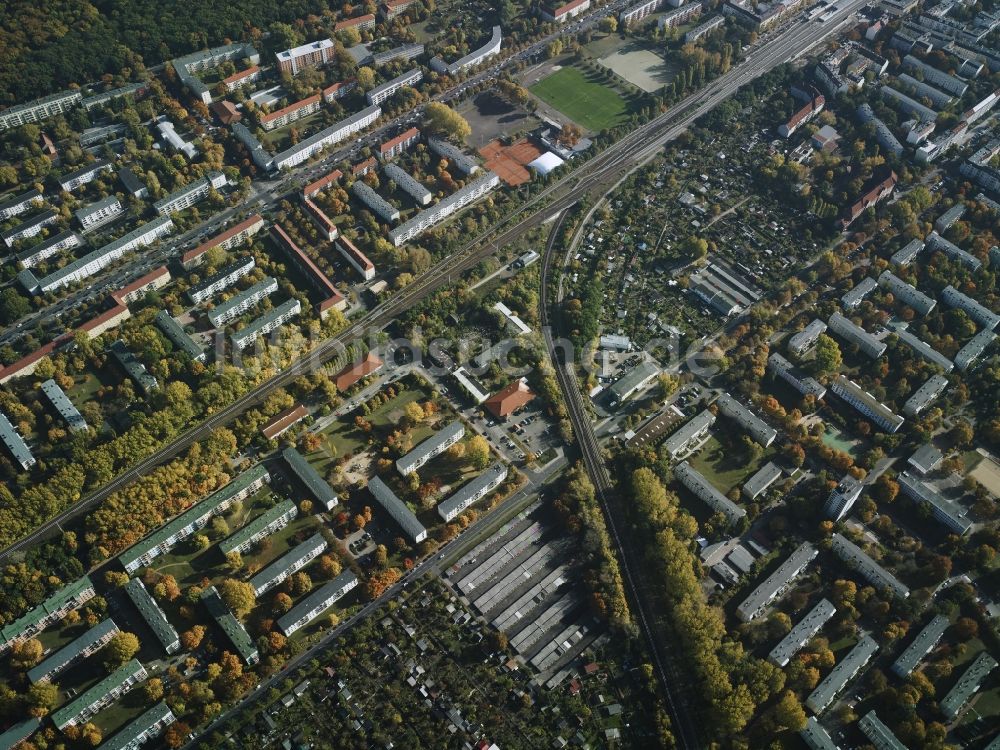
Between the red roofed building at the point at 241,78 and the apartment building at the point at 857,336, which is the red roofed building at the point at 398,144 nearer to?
the red roofed building at the point at 241,78

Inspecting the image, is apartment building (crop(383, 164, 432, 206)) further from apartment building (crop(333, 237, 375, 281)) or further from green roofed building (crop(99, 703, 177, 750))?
green roofed building (crop(99, 703, 177, 750))

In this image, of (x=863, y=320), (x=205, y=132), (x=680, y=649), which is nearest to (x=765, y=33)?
(x=863, y=320)

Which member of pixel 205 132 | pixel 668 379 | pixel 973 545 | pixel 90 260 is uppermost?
pixel 205 132

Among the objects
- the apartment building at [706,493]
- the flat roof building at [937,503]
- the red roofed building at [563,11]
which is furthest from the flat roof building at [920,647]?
the red roofed building at [563,11]

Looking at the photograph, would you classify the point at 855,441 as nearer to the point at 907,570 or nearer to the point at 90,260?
the point at 907,570

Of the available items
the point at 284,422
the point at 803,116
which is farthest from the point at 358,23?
the point at 284,422

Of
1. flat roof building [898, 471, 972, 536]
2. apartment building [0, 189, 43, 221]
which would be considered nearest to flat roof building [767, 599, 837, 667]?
flat roof building [898, 471, 972, 536]
